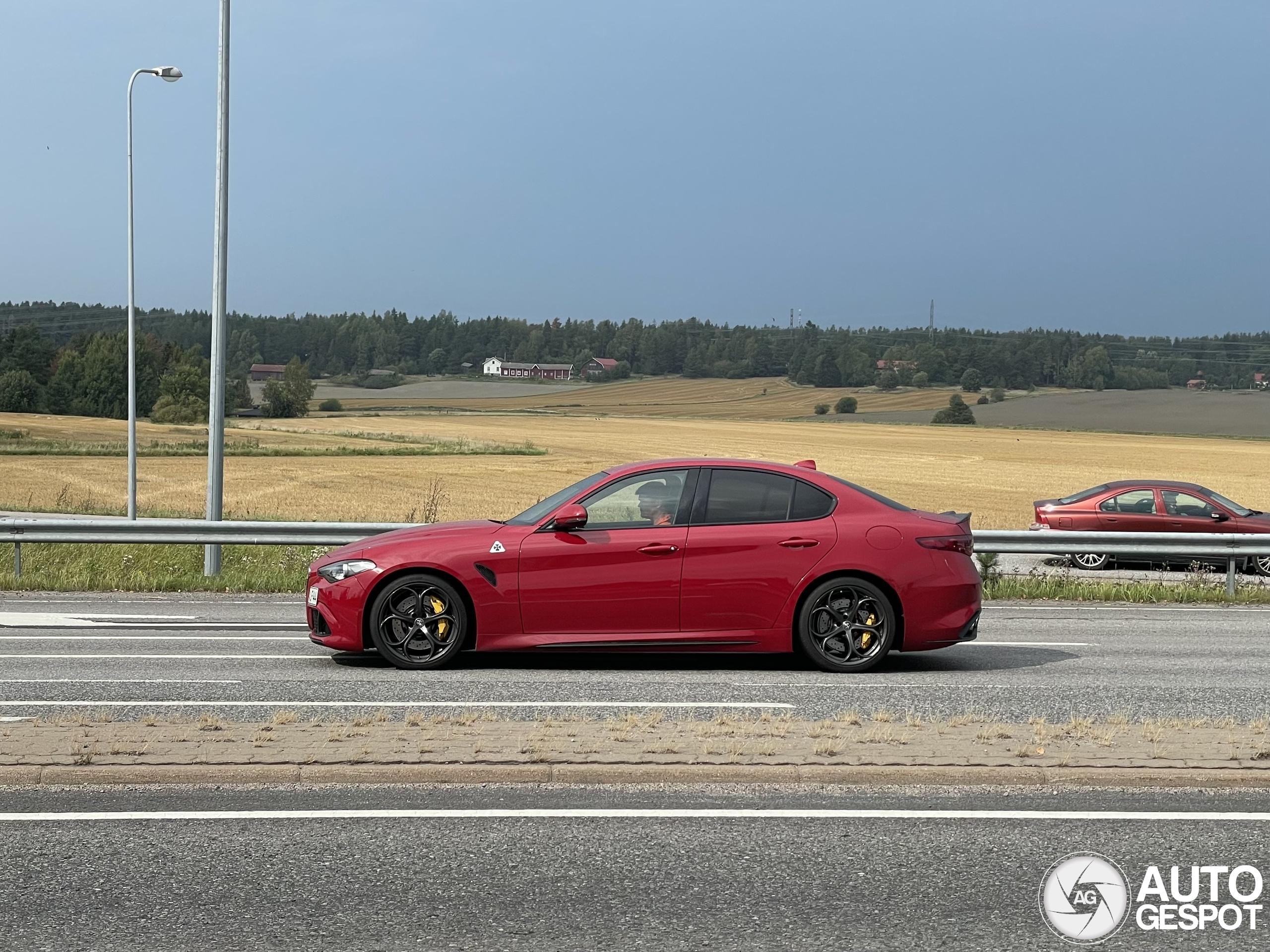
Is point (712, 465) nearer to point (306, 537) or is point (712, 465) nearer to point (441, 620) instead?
point (441, 620)

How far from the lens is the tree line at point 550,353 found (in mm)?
117375

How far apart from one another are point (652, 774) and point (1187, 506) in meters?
18.7

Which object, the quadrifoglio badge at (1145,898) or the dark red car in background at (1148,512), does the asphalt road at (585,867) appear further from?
the dark red car in background at (1148,512)

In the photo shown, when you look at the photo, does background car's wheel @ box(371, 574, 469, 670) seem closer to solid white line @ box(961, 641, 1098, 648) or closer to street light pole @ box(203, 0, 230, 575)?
solid white line @ box(961, 641, 1098, 648)

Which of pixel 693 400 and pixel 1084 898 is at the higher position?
pixel 1084 898

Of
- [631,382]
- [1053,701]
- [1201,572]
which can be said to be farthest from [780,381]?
[1053,701]

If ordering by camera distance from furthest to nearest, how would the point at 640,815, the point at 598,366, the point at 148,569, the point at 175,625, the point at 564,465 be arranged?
the point at 598,366, the point at 564,465, the point at 148,569, the point at 175,625, the point at 640,815

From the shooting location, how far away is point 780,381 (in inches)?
5994

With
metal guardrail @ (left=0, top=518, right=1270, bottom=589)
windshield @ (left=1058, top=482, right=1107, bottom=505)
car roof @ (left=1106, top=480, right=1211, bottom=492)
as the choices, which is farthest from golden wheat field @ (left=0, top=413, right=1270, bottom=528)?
metal guardrail @ (left=0, top=518, right=1270, bottom=589)

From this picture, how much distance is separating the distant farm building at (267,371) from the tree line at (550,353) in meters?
1.72

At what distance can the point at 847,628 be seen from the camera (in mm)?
10016

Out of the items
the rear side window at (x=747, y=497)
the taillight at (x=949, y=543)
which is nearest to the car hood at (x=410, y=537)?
the rear side window at (x=747, y=497)

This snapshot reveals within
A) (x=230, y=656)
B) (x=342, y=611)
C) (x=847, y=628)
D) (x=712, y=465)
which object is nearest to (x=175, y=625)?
(x=230, y=656)

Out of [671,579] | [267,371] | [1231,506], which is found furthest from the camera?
[267,371]
